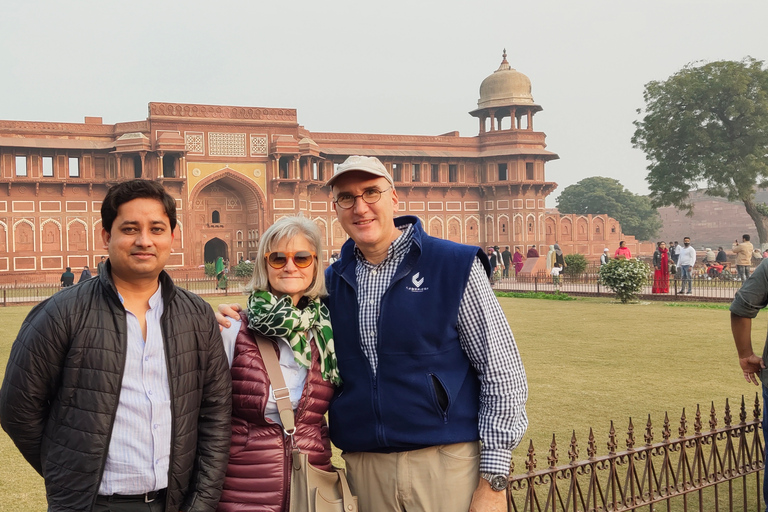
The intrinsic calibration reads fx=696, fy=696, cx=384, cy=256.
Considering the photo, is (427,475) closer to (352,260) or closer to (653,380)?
(352,260)

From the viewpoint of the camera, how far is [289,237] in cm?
191

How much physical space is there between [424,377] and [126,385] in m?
0.73

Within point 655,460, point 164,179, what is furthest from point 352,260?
point 164,179

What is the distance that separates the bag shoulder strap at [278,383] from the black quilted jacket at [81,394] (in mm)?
178

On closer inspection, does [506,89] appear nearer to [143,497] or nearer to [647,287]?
[647,287]

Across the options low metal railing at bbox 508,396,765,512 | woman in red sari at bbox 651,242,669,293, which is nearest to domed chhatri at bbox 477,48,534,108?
woman in red sari at bbox 651,242,669,293

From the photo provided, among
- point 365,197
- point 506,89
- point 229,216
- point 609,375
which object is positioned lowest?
point 609,375

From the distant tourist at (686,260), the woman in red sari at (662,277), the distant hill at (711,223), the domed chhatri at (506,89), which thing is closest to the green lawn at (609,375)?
the woman in red sari at (662,277)

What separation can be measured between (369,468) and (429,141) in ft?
98.2

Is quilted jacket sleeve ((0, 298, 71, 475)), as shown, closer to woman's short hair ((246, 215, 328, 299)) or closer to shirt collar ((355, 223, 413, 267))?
woman's short hair ((246, 215, 328, 299))

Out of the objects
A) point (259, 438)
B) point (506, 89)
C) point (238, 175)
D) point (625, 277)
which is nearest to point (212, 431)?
point (259, 438)

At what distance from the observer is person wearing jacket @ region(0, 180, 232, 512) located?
162 centimetres

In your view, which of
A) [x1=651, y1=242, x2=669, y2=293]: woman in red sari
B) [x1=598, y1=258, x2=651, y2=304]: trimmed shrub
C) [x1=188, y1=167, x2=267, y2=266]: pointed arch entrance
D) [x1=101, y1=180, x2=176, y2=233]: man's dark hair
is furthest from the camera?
[x1=188, y1=167, x2=267, y2=266]: pointed arch entrance

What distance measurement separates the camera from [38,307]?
1.67 meters
